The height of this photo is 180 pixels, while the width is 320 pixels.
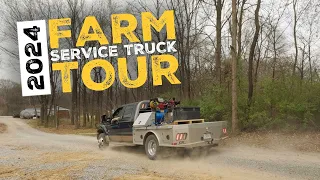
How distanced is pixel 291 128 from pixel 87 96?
35.3m

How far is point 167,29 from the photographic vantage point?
31047 millimetres

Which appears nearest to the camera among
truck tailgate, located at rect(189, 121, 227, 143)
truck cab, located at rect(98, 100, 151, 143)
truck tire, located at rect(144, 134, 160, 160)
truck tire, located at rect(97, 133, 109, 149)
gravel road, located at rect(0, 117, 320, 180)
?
gravel road, located at rect(0, 117, 320, 180)

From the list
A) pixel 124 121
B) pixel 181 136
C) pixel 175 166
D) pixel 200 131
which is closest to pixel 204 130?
pixel 200 131

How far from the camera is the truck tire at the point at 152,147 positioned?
1083cm

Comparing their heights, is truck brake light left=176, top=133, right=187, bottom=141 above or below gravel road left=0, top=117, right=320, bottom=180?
above

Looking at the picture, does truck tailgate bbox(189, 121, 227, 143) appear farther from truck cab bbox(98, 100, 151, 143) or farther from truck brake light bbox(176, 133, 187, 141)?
truck cab bbox(98, 100, 151, 143)

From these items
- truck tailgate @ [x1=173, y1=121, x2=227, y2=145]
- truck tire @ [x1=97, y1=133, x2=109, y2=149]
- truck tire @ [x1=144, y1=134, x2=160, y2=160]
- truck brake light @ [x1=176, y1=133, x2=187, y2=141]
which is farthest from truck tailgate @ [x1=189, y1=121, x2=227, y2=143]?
truck tire @ [x1=97, y1=133, x2=109, y2=149]

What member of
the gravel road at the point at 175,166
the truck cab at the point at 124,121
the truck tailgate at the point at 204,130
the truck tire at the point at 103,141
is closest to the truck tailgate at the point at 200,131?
the truck tailgate at the point at 204,130

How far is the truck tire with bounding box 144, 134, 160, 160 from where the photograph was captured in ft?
35.5

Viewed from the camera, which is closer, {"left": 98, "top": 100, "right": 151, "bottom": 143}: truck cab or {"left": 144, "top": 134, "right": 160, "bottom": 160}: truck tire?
{"left": 144, "top": 134, "right": 160, "bottom": 160}: truck tire

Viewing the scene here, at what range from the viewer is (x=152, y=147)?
11.2 metres

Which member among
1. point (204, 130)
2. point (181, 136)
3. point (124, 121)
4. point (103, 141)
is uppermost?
point (124, 121)

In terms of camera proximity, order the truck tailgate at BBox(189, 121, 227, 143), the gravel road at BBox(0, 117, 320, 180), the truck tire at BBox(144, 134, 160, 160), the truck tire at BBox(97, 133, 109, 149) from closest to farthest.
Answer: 1. the gravel road at BBox(0, 117, 320, 180)
2. the truck tailgate at BBox(189, 121, 227, 143)
3. the truck tire at BBox(144, 134, 160, 160)
4. the truck tire at BBox(97, 133, 109, 149)

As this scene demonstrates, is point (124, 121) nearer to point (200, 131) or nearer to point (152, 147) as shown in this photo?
point (152, 147)
